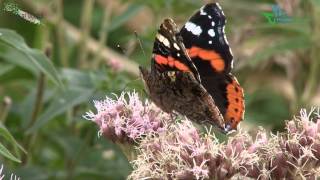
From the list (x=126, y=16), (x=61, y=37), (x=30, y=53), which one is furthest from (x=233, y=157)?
(x=61, y=37)

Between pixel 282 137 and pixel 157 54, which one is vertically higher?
pixel 157 54

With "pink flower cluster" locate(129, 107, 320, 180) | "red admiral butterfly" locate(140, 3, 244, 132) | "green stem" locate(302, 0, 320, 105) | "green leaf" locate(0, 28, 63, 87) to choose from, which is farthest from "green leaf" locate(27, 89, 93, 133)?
"green stem" locate(302, 0, 320, 105)

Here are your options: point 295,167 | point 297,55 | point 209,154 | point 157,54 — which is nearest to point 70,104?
point 157,54

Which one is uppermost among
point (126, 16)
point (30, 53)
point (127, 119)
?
point (126, 16)

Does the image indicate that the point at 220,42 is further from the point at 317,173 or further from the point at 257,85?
the point at 257,85

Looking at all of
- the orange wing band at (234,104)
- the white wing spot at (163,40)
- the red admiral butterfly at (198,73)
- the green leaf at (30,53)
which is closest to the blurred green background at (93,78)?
the green leaf at (30,53)

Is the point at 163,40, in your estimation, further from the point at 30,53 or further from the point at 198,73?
the point at 30,53

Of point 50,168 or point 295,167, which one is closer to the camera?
point 295,167
